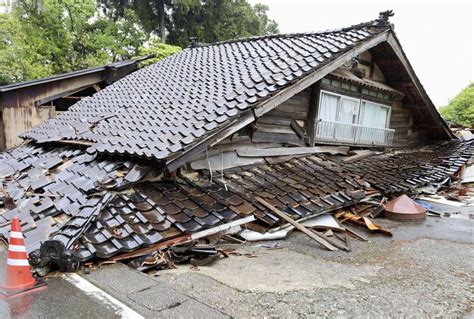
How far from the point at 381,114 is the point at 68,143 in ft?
29.9

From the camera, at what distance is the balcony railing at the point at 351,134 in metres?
8.63

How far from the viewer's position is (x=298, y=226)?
5.45m

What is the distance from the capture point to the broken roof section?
5449mm

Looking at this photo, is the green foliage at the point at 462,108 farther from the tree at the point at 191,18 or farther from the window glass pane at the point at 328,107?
the window glass pane at the point at 328,107

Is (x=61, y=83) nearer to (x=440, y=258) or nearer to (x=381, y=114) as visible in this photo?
(x=381, y=114)

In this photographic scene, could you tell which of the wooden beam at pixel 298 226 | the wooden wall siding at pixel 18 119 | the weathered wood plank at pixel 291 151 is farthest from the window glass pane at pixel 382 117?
the wooden wall siding at pixel 18 119

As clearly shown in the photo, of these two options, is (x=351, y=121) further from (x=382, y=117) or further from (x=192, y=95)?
(x=192, y=95)

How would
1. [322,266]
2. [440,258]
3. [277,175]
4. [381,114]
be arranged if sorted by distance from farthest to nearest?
[381,114] → [277,175] → [440,258] → [322,266]

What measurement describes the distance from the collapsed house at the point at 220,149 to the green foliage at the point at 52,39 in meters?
11.5

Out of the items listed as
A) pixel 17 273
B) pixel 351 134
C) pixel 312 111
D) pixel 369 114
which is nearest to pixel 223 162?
pixel 312 111

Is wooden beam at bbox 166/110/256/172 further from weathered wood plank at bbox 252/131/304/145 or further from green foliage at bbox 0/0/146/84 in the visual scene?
green foliage at bbox 0/0/146/84

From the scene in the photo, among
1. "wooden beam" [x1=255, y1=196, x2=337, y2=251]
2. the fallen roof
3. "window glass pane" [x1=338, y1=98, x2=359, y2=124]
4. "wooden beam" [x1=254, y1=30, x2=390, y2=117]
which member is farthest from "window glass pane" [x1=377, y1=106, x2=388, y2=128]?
the fallen roof

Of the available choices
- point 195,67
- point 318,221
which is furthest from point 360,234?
point 195,67

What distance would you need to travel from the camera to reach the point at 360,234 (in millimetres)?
6141
